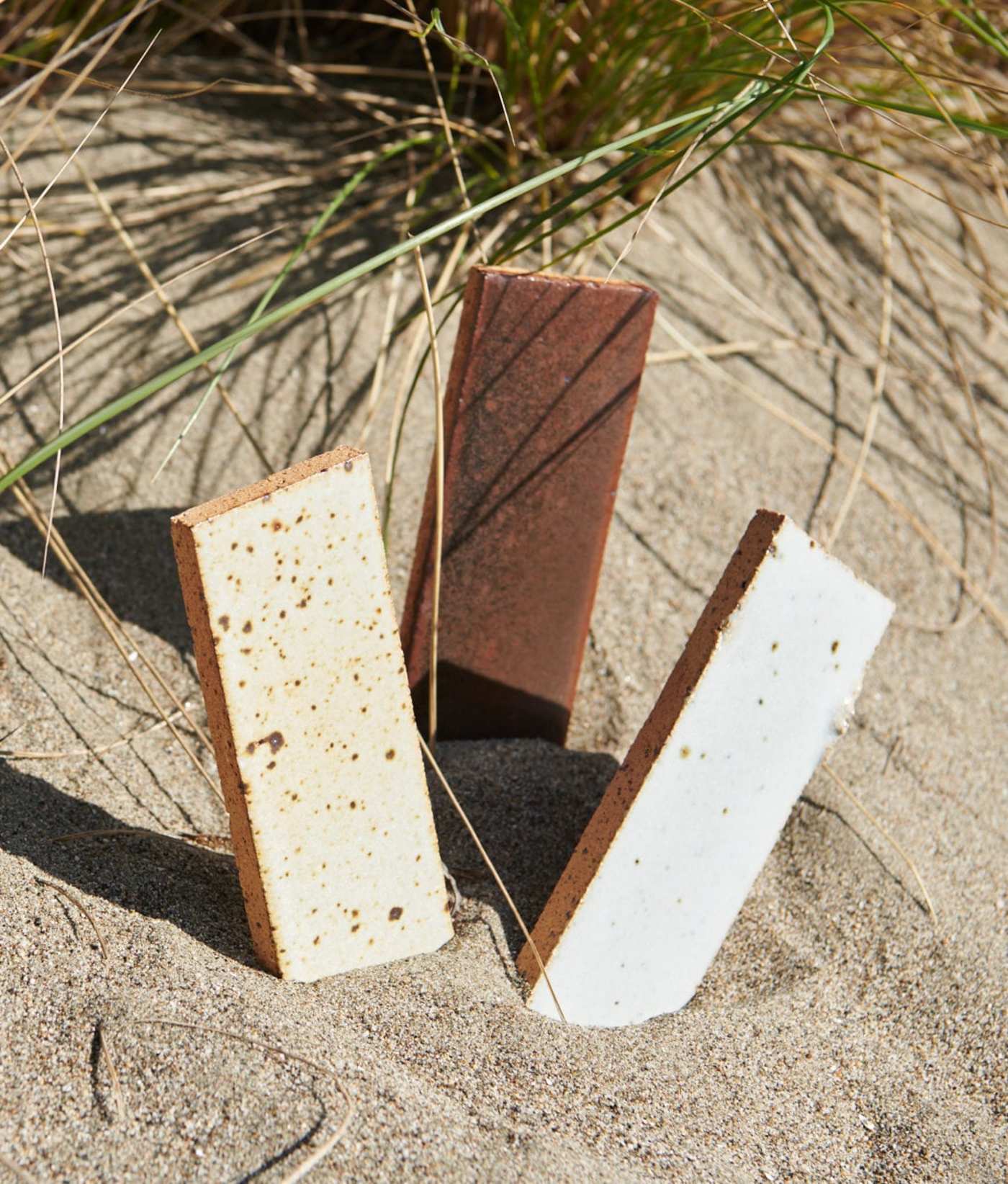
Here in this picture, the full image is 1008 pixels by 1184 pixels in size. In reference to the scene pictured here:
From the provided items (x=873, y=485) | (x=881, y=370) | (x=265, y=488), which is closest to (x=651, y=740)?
(x=265, y=488)

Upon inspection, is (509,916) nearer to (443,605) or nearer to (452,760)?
(452,760)

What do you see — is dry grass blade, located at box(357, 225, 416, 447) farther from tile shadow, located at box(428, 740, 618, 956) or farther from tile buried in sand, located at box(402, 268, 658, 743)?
tile shadow, located at box(428, 740, 618, 956)

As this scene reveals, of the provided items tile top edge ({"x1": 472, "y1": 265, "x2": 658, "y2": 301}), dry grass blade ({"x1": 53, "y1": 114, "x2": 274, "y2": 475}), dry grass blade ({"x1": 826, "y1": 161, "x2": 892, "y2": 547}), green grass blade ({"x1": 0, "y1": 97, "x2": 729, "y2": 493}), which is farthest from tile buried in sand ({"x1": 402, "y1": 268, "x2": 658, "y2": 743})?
dry grass blade ({"x1": 826, "y1": 161, "x2": 892, "y2": 547})

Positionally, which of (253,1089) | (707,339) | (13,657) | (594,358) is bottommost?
(13,657)

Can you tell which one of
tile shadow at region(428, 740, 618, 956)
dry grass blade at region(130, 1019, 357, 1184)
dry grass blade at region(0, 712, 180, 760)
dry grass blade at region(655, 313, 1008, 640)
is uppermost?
dry grass blade at region(655, 313, 1008, 640)

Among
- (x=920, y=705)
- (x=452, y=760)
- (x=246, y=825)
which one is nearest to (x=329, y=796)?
(x=246, y=825)

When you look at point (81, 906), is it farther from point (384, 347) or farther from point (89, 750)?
point (384, 347)
